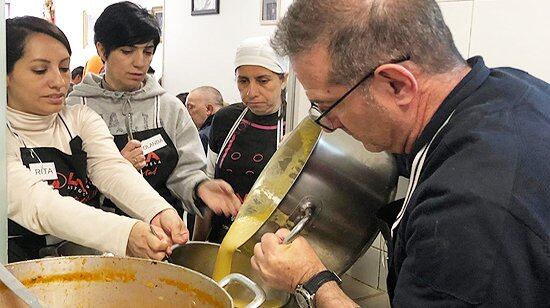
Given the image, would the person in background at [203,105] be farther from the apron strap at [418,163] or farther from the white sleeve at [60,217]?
the apron strap at [418,163]

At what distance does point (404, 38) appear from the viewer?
0.73 metres

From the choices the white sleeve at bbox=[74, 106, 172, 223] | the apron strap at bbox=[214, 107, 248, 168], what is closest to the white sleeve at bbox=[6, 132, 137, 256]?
the white sleeve at bbox=[74, 106, 172, 223]

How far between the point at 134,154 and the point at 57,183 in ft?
0.86

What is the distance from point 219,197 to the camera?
1.39m

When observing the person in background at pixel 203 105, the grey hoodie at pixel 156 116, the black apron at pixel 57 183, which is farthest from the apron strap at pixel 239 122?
the person in background at pixel 203 105

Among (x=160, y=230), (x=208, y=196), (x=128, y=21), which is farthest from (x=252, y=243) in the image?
(x=128, y=21)

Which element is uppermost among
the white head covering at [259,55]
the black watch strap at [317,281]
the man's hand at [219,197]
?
the white head covering at [259,55]

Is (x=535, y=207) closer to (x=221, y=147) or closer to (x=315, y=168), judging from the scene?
(x=315, y=168)

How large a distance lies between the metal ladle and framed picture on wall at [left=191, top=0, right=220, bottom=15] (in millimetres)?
2816

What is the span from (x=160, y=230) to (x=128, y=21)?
682 mm

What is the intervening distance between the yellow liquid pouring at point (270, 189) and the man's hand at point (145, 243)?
0.12 meters

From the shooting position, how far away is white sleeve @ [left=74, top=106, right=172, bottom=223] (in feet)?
3.58

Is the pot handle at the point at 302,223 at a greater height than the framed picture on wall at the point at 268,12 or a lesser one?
lesser

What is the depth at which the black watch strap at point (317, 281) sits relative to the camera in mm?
856
